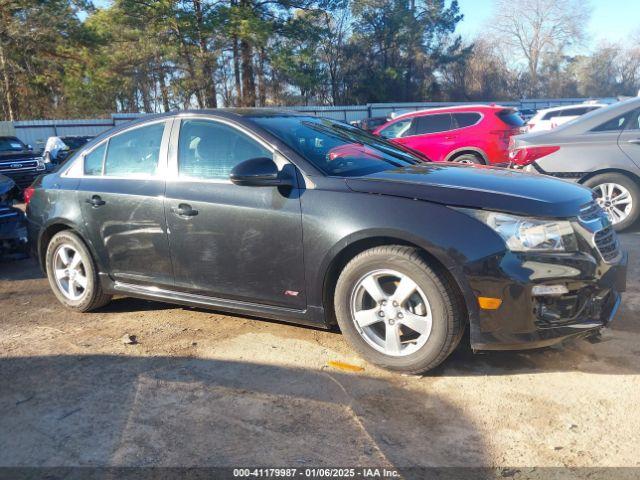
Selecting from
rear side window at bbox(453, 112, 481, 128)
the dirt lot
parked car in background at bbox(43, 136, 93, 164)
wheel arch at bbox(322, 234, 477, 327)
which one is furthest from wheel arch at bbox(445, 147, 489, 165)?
parked car in background at bbox(43, 136, 93, 164)

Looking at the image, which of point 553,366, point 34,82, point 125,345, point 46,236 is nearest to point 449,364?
point 553,366

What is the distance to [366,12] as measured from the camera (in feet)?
145

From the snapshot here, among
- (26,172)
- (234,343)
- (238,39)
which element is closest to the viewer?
(234,343)

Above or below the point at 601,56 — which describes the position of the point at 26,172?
below

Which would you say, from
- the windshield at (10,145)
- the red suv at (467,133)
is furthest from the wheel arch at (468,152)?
the windshield at (10,145)

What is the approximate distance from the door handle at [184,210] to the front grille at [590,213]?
96.1 inches

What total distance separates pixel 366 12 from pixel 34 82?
2558cm

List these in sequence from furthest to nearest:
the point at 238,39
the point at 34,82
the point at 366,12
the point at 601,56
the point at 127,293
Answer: the point at 601,56
the point at 366,12
the point at 34,82
the point at 238,39
the point at 127,293

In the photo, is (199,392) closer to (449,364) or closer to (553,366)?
(449,364)

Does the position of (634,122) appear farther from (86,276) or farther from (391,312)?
(86,276)

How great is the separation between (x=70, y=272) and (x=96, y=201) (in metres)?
0.75

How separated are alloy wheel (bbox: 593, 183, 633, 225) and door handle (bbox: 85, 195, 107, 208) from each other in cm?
542

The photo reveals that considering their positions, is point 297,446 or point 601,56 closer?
point 297,446

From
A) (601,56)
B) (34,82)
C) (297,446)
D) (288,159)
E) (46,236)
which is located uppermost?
(601,56)
